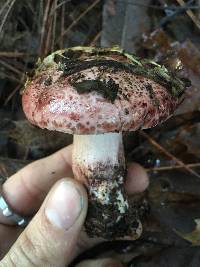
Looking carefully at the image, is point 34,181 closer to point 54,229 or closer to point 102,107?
point 54,229

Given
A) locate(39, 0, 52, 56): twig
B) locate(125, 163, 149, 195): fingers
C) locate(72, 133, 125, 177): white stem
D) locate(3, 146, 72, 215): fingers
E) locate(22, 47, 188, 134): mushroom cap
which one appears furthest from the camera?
locate(39, 0, 52, 56): twig

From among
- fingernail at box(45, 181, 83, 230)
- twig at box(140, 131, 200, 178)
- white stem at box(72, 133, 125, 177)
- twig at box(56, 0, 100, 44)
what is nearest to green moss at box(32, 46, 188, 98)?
white stem at box(72, 133, 125, 177)

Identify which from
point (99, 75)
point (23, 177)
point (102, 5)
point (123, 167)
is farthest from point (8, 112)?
point (99, 75)

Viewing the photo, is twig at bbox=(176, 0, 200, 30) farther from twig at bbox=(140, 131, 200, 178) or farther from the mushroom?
the mushroom

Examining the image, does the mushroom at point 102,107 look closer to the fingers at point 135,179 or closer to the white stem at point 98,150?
the white stem at point 98,150

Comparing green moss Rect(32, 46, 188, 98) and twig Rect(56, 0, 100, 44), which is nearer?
green moss Rect(32, 46, 188, 98)

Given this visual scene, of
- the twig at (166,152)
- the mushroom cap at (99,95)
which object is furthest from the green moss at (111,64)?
the twig at (166,152)

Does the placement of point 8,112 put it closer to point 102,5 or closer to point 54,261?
point 102,5
